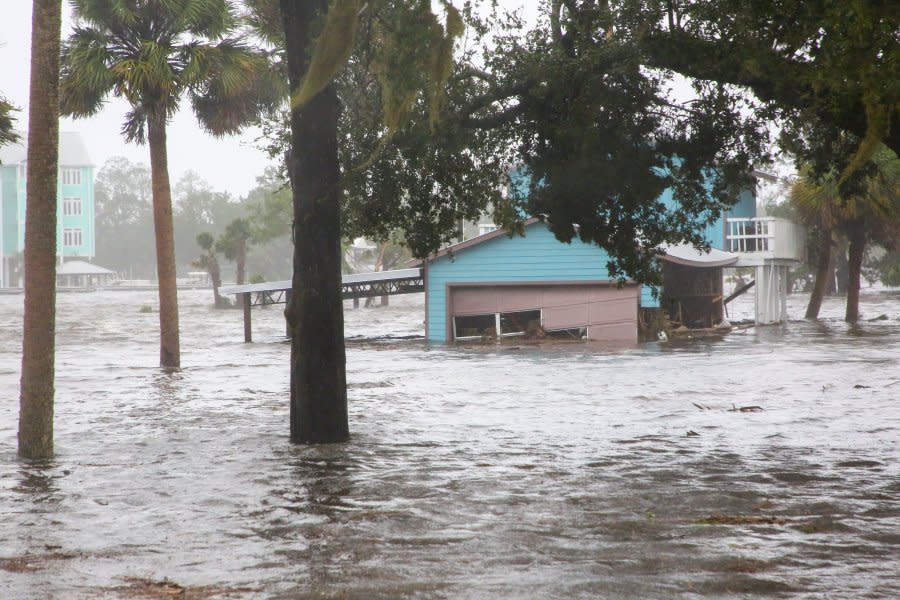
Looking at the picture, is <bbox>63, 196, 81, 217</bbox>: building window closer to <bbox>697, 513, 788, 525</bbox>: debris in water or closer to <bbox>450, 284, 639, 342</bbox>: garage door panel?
<bbox>450, 284, 639, 342</bbox>: garage door panel

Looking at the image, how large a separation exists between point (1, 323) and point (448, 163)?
145ft

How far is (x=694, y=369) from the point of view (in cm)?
2548

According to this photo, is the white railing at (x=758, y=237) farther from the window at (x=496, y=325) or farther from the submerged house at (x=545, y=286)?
the window at (x=496, y=325)

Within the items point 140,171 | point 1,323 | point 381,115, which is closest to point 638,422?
point 381,115

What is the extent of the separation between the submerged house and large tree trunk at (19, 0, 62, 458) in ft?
74.3

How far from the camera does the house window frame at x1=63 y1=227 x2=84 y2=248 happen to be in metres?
106

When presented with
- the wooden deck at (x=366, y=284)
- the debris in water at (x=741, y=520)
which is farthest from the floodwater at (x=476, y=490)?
the wooden deck at (x=366, y=284)

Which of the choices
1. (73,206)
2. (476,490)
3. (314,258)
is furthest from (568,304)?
(73,206)

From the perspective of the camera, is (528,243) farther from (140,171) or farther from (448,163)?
(140,171)

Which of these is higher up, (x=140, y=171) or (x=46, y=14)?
(x=140, y=171)

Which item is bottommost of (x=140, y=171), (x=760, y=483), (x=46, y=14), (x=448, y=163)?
(x=760, y=483)

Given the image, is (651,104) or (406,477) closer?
(406,477)

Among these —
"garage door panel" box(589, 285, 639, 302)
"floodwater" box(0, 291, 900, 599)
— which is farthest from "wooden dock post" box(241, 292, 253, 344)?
"floodwater" box(0, 291, 900, 599)

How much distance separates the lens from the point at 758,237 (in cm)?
4088
